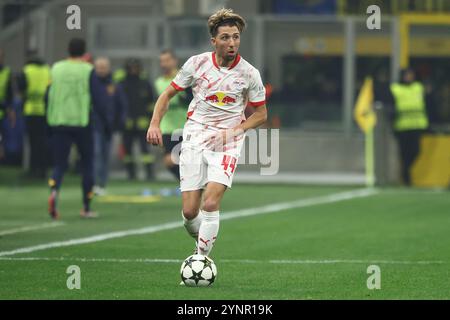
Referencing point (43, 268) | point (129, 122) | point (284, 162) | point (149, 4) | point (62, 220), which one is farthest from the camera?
point (149, 4)

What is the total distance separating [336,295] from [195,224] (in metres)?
1.74

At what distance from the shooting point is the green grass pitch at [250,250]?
10758mm

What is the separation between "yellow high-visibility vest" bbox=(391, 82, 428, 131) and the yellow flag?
1.80ft

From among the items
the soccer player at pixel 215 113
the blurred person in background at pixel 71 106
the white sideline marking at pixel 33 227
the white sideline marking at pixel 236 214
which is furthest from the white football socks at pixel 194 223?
the blurred person in background at pixel 71 106

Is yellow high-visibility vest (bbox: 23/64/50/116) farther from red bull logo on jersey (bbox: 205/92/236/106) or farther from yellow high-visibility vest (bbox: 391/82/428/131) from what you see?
red bull logo on jersey (bbox: 205/92/236/106)

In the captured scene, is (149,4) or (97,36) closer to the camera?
(97,36)

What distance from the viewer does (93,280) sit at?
11.3 metres

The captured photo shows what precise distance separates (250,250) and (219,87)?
9.89ft

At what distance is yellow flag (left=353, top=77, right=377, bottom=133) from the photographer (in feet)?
90.6

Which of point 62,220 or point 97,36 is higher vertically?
point 97,36

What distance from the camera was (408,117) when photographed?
26969mm

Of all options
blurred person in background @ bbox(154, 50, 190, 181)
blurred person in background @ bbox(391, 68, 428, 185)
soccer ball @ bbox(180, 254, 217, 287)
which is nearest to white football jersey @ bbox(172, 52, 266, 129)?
soccer ball @ bbox(180, 254, 217, 287)

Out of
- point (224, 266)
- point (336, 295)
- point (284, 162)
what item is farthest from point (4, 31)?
point (336, 295)

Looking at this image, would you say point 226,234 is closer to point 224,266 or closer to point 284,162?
point 224,266
